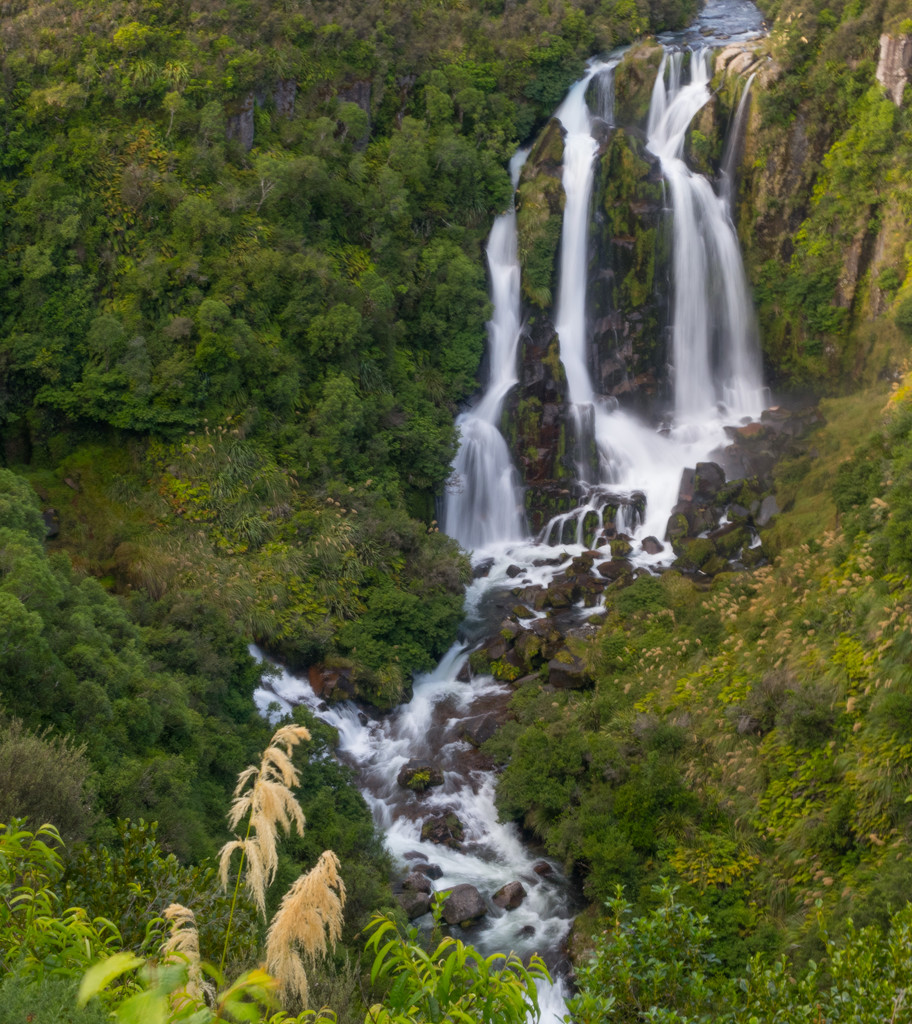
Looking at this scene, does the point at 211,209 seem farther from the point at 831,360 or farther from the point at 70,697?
the point at 831,360

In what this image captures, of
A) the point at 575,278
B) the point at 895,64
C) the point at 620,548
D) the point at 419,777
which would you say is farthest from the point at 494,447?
the point at 895,64

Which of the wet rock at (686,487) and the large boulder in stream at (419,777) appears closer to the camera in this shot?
Answer: the large boulder in stream at (419,777)

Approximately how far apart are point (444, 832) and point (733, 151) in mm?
22724

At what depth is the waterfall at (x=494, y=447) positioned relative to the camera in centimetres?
2541

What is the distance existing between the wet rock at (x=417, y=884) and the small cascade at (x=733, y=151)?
22.3 metres

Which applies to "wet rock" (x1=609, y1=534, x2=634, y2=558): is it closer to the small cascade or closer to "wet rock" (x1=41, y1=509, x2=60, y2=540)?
the small cascade

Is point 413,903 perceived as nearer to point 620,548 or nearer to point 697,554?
point 697,554

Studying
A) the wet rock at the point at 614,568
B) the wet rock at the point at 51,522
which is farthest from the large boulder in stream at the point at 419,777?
the wet rock at the point at 51,522

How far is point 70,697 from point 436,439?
1341 centimetres

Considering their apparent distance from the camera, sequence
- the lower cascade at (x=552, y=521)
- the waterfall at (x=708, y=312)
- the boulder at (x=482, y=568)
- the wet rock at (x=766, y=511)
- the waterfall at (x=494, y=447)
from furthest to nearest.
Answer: the waterfall at (x=708, y=312) < the waterfall at (x=494, y=447) < the boulder at (x=482, y=568) < the wet rock at (x=766, y=511) < the lower cascade at (x=552, y=521)

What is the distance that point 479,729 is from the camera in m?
18.3

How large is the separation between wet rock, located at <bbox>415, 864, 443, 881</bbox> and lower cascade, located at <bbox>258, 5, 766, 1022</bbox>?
0.02m

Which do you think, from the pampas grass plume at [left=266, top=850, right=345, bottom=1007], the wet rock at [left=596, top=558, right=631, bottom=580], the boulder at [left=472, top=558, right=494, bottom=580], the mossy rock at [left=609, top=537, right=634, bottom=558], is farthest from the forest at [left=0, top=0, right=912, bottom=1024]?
the boulder at [left=472, top=558, right=494, bottom=580]

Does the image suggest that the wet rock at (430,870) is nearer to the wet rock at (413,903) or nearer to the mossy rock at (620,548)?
the wet rock at (413,903)
